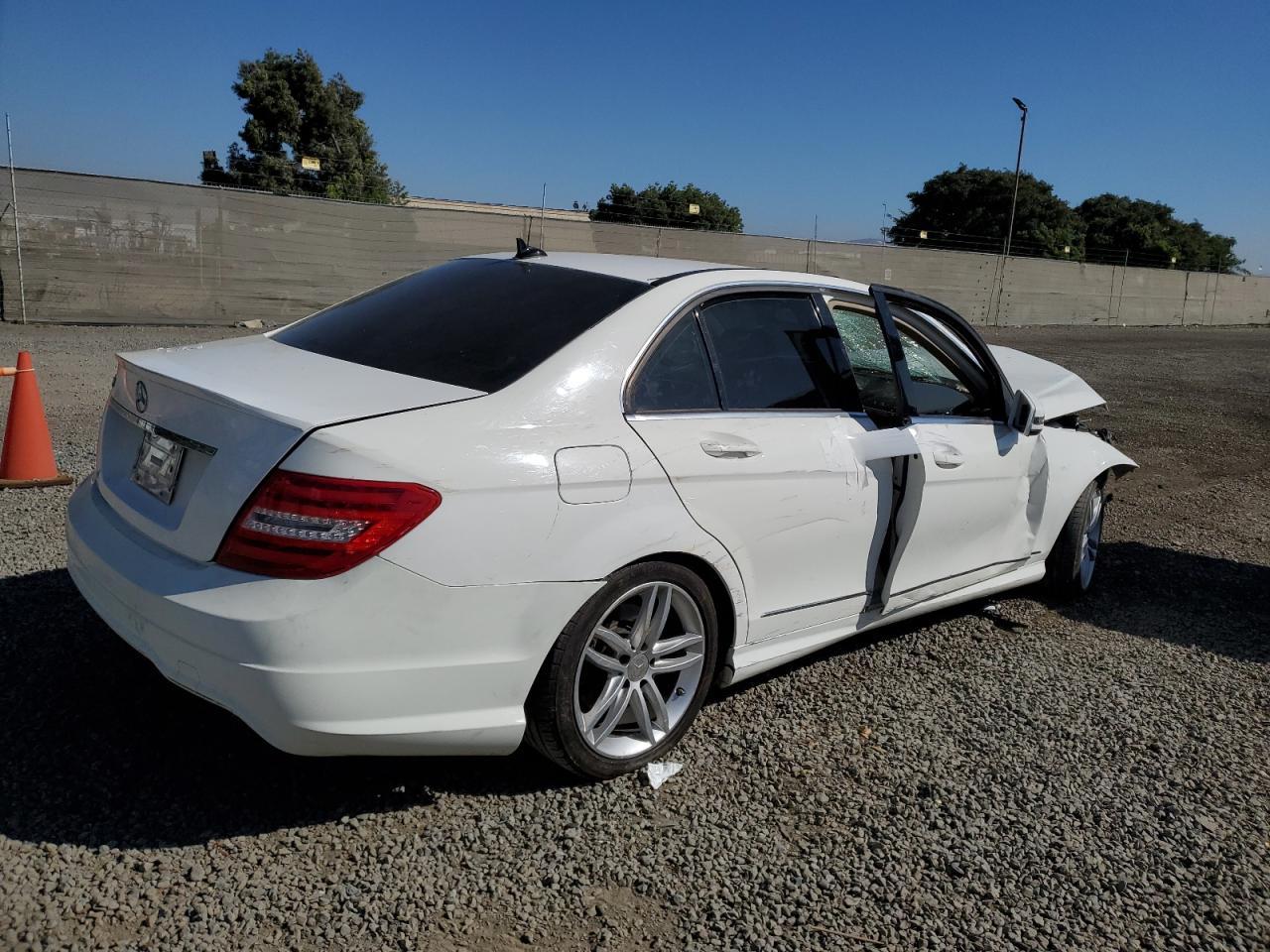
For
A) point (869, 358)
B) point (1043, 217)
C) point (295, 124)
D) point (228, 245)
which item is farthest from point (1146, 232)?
point (869, 358)

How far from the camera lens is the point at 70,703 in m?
3.23

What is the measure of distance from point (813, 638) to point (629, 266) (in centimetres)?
146

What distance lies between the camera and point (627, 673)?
3010 mm

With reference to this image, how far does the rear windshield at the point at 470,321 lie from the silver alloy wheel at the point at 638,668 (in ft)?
2.56

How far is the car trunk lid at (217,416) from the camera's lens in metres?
2.54

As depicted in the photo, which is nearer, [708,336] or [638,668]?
[638,668]

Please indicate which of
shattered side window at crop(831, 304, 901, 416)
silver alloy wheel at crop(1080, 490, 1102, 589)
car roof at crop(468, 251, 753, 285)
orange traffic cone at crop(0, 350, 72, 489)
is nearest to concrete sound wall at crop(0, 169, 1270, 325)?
orange traffic cone at crop(0, 350, 72, 489)

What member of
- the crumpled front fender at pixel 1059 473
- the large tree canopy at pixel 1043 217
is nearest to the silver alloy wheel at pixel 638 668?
the crumpled front fender at pixel 1059 473

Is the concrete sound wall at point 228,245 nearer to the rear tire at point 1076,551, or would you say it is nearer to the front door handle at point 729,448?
the rear tire at point 1076,551

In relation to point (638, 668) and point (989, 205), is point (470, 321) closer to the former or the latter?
point (638, 668)

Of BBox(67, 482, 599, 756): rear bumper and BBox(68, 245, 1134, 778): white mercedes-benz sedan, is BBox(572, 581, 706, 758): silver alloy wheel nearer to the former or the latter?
BBox(68, 245, 1134, 778): white mercedes-benz sedan

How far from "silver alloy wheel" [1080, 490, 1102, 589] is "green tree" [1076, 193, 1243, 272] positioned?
74.2 metres

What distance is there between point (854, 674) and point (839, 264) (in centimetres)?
2460

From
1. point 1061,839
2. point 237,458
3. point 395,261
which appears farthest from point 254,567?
point 395,261
